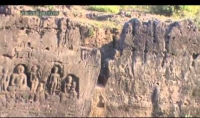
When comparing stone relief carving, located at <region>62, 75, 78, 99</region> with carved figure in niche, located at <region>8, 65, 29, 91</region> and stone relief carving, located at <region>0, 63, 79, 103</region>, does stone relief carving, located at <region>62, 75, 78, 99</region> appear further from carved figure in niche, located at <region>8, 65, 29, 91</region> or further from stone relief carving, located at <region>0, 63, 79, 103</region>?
carved figure in niche, located at <region>8, 65, 29, 91</region>

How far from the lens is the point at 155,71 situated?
35.7 feet

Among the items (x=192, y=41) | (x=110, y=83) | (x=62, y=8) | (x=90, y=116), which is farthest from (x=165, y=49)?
(x=62, y=8)

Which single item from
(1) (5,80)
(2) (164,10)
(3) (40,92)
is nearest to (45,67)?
(3) (40,92)

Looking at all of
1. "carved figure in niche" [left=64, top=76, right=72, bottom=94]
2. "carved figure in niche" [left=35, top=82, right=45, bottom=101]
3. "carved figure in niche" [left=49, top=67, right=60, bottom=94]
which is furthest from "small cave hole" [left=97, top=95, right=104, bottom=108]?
"carved figure in niche" [left=35, top=82, right=45, bottom=101]

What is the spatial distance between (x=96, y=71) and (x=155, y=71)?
1274 mm

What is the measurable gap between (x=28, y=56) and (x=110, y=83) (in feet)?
5.78

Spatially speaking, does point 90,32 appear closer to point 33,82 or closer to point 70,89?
point 70,89

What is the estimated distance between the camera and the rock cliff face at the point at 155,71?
10.7m

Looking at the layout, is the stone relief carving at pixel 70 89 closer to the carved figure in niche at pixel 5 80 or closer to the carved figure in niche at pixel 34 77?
the carved figure in niche at pixel 34 77

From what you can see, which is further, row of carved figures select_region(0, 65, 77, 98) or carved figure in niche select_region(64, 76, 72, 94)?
carved figure in niche select_region(64, 76, 72, 94)

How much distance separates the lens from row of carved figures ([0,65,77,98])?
10.3 m

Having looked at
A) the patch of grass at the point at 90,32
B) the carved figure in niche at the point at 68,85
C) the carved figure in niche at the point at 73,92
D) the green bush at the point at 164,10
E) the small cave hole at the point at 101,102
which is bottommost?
the small cave hole at the point at 101,102

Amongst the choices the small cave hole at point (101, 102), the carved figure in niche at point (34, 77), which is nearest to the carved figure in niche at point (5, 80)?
the carved figure in niche at point (34, 77)
